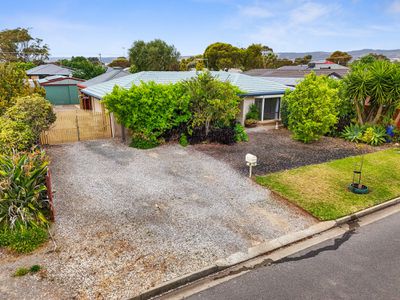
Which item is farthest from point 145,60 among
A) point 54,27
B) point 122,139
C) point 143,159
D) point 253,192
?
point 253,192

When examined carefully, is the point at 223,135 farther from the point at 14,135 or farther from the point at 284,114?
the point at 14,135

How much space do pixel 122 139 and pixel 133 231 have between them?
9.83 metres

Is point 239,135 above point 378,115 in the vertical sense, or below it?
below

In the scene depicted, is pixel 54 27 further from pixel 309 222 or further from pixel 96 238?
pixel 309 222

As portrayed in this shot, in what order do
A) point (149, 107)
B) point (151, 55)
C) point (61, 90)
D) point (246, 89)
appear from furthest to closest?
point (151, 55) < point (61, 90) < point (246, 89) < point (149, 107)

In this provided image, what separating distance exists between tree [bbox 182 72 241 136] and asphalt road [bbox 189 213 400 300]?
9454mm

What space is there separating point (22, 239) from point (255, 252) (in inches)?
213

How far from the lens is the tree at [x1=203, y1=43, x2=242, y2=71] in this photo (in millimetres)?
57656

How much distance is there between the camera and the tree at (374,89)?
15.4 meters

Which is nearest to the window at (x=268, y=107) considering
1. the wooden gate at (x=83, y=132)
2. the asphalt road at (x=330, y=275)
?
the wooden gate at (x=83, y=132)

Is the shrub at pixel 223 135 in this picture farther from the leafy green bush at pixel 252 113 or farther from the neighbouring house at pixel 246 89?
the leafy green bush at pixel 252 113

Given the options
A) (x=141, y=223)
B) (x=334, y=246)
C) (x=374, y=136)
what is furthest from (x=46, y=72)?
(x=334, y=246)

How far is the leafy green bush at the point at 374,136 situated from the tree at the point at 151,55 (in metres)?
34.4

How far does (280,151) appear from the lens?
14.1 metres
